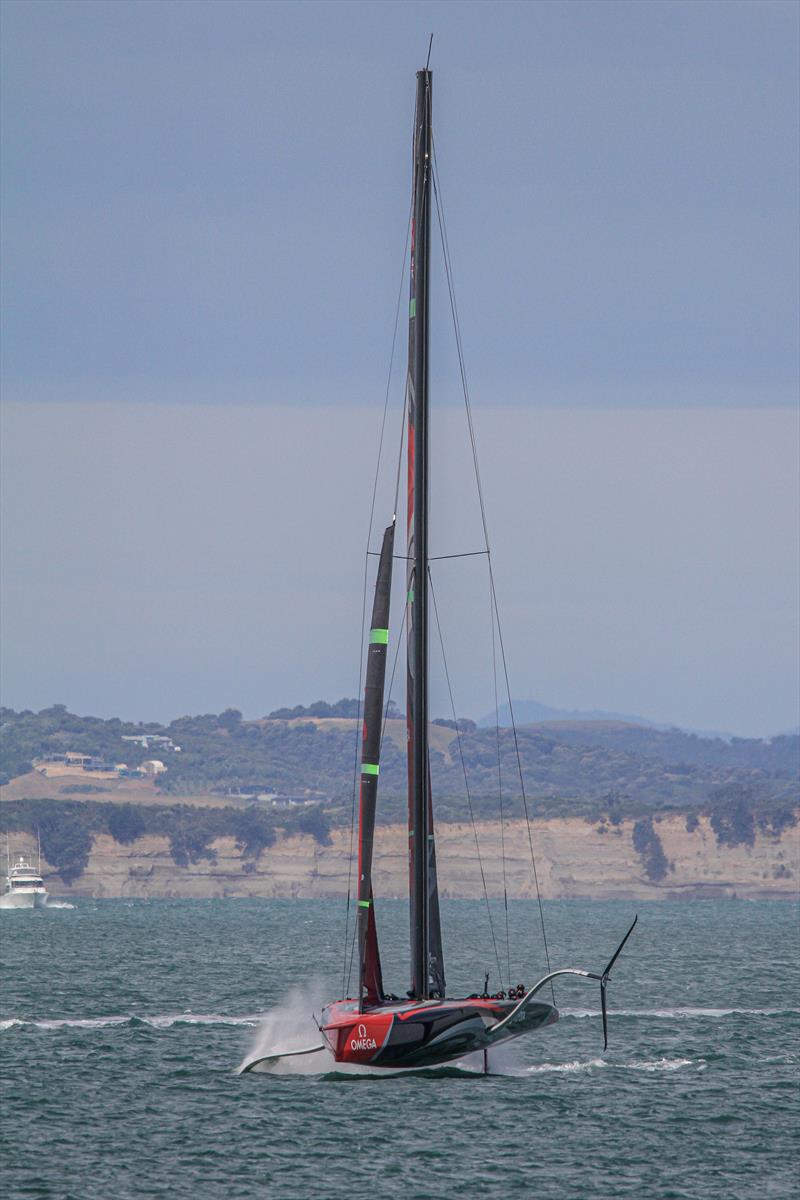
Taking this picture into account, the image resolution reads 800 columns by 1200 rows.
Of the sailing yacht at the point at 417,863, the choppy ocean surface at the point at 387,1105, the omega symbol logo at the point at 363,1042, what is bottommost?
the choppy ocean surface at the point at 387,1105

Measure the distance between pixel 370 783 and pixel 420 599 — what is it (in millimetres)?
4568

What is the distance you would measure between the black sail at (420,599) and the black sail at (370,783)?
2.73 feet

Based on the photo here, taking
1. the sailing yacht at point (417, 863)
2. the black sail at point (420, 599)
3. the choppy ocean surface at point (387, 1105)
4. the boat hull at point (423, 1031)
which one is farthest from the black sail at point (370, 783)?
the choppy ocean surface at point (387, 1105)

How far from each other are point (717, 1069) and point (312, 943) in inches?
3336

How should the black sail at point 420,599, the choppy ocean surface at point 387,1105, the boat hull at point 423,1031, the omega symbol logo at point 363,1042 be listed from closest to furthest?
the choppy ocean surface at point 387,1105, the boat hull at point 423,1031, the omega symbol logo at point 363,1042, the black sail at point 420,599

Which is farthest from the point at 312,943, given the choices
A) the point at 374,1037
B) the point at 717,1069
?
the point at 374,1037

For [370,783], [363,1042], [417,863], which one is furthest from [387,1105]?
[370,783]

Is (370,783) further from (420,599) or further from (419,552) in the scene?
(419,552)

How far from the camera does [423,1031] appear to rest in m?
41.7

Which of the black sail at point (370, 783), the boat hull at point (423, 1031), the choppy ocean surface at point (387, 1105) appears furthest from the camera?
the black sail at point (370, 783)

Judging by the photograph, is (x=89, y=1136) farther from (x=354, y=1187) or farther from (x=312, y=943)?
(x=312, y=943)

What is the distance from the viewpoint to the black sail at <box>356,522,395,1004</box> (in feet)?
144

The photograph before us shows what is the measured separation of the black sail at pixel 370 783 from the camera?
43.9 metres

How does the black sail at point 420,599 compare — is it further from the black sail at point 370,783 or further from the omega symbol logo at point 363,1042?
the omega symbol logo at point 363,1042
